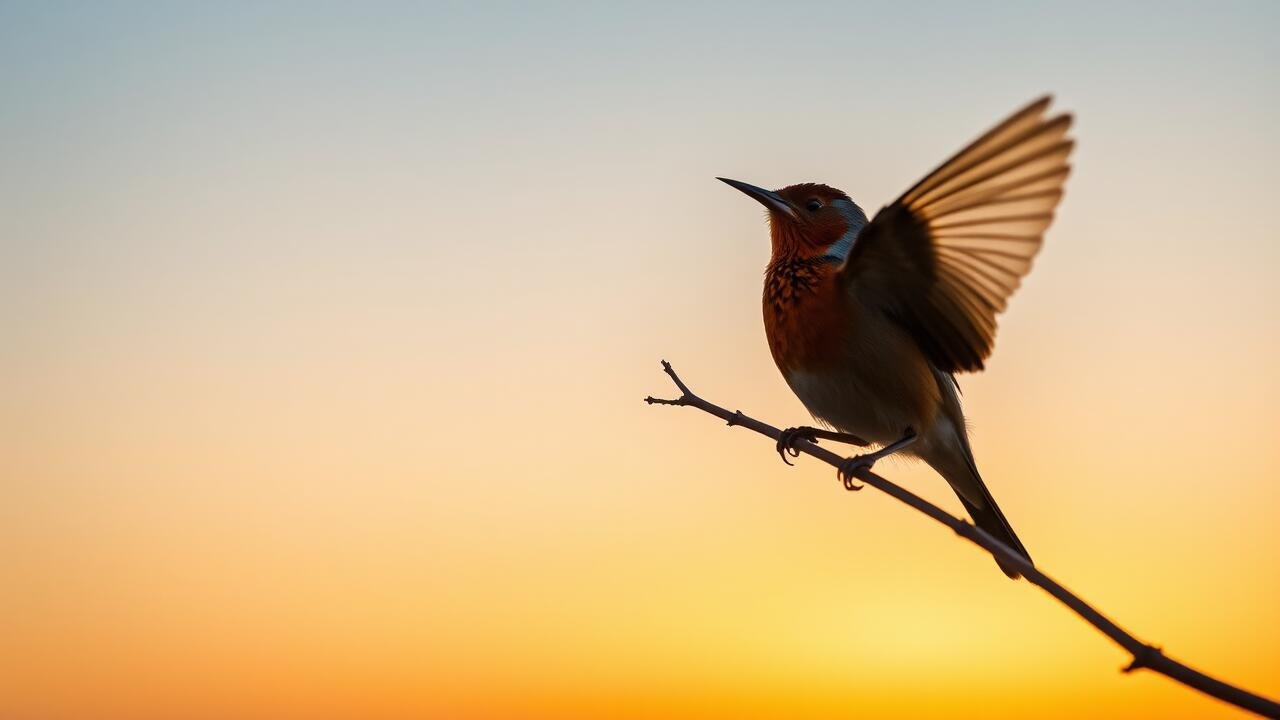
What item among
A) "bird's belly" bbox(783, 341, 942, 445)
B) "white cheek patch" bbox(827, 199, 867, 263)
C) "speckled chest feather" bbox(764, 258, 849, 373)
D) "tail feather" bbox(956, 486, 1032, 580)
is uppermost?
"white cheek patch" bbox(827, 199, 867, 263)

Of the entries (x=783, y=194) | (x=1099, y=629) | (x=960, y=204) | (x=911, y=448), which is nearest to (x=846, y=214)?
(x=783, y=194)

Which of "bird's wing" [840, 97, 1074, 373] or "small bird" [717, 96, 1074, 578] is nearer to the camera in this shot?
"bird's wing" [840, 97, 1074, 373]

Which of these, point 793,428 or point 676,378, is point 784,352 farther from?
point 676,378

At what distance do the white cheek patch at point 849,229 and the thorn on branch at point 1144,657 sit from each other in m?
3.31

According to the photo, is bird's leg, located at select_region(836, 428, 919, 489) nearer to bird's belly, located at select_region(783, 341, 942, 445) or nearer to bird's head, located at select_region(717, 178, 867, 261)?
bird's belly, located at select_region(783, 341, 942, 445)

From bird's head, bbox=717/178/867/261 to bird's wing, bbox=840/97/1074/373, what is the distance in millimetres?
813

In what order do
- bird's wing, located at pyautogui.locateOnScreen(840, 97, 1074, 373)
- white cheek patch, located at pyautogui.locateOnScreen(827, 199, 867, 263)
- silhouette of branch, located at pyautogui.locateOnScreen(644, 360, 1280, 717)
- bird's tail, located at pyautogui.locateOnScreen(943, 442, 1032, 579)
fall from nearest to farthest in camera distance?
silhouette of branch, located at pyautogui.locateOnScreen(644, 360, 1280, 717), bird's wing, located at pyautogui.locateOnScreen(840, 97, 1074, 373), bird's tail, located at pyautogui.locateOnScreen(943, 442, 1032, 579), white cheek patch, located at pyautogui.locateOnScreen(827, 199, 867, 263)

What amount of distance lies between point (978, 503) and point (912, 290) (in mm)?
1452

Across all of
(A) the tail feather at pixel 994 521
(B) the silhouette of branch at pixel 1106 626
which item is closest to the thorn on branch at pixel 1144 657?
(B) the silhouette of branch at pixel 1106 626

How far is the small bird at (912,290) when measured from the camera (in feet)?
12.3

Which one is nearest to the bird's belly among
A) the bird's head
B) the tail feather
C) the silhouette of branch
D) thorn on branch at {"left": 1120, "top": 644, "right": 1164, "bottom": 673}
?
the tail feather

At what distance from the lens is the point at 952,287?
443 cm

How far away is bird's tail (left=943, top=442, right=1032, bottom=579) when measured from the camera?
533 centimetres

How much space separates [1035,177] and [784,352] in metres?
1.69
